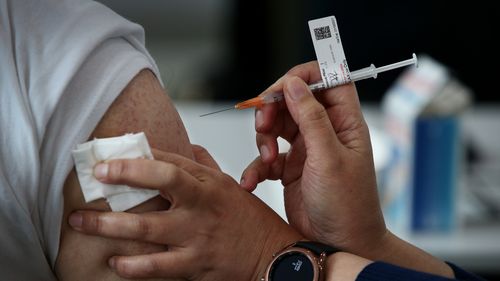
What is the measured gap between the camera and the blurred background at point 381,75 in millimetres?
2398

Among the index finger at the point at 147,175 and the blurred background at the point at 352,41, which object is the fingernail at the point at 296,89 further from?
the blurred background at the point at 352,41

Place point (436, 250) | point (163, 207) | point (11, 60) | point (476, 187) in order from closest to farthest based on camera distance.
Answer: point (11, 60) < point (163, 207) < point (436, 250) < point (476, 187)

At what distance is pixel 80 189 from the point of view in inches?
40.5

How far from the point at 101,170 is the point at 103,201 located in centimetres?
7

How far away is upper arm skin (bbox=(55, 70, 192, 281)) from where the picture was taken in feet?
3.41

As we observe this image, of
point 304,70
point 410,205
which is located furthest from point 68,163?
point 410,205

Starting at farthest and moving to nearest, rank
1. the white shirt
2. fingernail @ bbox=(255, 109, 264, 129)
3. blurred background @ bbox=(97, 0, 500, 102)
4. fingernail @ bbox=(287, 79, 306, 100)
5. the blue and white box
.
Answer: blurred background @ bbox=(97, 0, 500, 102) → the blue and white box → fingernail @ bbox=(255, 109, 264, 129) → fingernail @ bbox=(287, 79, 306, 100) → the white shirt

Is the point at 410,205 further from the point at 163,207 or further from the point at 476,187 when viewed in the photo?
the point at 163,207

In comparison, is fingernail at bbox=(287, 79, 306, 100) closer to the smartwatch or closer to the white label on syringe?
the white label on syringe

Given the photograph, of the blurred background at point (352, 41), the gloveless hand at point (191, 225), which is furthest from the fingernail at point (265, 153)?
the blurred background at point (352, 41)

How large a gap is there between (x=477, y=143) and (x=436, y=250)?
0.83 m

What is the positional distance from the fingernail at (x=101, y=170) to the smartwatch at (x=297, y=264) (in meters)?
0.31

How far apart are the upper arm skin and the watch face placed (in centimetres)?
18

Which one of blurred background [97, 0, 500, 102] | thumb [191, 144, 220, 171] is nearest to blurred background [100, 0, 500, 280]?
blurred background [97, 0, 500, 102]
